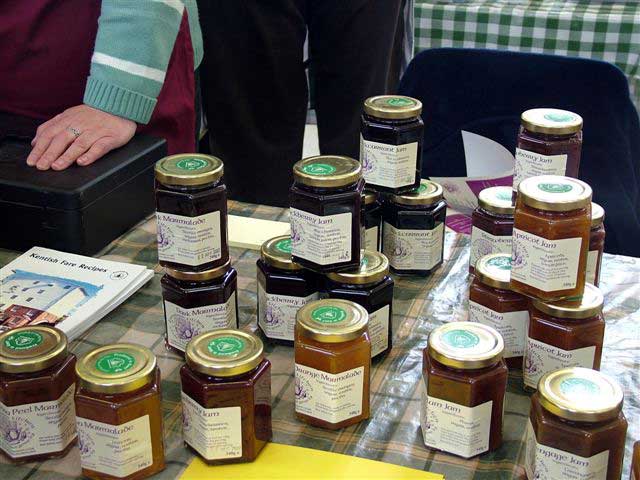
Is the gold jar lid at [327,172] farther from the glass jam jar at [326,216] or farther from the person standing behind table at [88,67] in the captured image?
the person standing behind table at [88,67]

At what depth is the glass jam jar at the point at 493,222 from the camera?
131 centimetres

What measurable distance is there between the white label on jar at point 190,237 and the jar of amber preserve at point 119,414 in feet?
0.66

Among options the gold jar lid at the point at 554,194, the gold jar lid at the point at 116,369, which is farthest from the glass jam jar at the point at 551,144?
the gold jar lid at the point at 116,369

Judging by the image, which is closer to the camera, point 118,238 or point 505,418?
point 505,418

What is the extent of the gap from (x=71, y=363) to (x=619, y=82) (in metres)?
1.19

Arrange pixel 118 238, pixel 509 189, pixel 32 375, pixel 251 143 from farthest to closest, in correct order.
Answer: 1. pixel 251 143
2. pixel 118 238
3. pixel 509 189
4. pixel 32 375

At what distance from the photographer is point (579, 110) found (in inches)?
69.3

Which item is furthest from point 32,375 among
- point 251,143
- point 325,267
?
point 251,143

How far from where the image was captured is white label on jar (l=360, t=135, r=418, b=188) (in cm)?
130

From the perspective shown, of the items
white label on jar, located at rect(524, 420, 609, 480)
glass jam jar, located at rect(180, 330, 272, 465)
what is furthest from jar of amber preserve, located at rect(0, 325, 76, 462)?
white label on jar, located at rect(524, 420, 609, 480)

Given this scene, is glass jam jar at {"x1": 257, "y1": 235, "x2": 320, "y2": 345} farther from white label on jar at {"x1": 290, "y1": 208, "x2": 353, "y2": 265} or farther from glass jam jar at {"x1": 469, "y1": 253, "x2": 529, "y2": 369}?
glass jam jar at {"x1": 469, "y1": 253, "x2": 529, "y2": 369}

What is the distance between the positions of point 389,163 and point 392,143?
0.10 ft

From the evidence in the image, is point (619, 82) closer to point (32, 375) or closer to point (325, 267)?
point (325, 267)

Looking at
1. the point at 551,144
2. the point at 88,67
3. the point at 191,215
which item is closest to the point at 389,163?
the point at 551,144
